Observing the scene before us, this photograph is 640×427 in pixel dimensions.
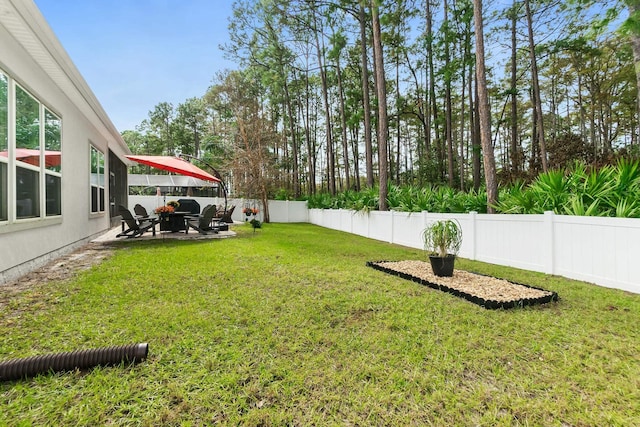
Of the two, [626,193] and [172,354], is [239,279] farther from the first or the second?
[626,193]

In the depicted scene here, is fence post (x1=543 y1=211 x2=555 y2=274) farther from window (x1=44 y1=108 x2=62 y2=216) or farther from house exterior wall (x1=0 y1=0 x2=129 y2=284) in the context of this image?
window (x1=44 y1=108 x2=62 y2=216)

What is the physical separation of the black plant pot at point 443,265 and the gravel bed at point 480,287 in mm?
82

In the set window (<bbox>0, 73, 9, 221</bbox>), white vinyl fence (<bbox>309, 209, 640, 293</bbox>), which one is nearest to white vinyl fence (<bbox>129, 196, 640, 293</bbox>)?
white vinyl fence (<bbox>309, 209, 640, 293</bbox>)

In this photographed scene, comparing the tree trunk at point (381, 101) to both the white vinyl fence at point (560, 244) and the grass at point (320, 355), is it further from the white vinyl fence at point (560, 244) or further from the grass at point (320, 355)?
the grass at point (320, 355)

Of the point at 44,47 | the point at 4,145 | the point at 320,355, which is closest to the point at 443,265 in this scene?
the point at 320,355

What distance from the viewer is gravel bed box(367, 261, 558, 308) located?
3.42m

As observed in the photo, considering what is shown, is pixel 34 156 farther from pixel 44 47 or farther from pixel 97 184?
pixel 97 184

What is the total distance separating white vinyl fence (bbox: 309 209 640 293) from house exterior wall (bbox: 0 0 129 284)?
7.17 m

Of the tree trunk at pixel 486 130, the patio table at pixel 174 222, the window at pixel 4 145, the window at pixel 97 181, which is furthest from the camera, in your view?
the patio table at pixel 174 222

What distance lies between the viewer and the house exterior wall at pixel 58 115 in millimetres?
3654

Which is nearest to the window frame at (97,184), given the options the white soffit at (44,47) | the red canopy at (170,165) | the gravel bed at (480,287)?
the red canopy at (170,165)

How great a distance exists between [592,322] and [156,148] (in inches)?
1365

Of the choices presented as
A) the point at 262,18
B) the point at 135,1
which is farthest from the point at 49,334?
the point at 262,18

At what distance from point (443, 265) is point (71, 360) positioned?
4.12 metres
